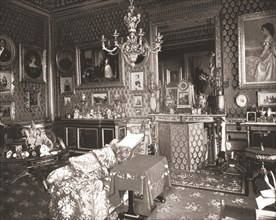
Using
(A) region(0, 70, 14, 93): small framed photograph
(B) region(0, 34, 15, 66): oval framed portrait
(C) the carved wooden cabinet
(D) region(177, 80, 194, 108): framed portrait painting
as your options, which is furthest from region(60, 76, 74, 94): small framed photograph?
(D) region(177, 80, 194, 108): framed portrait painting

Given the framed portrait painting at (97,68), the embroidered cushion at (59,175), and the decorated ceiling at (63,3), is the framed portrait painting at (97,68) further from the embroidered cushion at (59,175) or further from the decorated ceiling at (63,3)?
the embroidered cushion at (59,175)

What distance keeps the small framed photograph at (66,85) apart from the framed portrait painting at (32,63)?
696 mm

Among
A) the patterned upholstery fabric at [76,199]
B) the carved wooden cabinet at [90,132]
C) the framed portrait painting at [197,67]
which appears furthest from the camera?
the carved wooden cabinet at [90,132]

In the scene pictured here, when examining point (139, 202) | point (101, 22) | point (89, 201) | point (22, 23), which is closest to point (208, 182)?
point (139, 202)

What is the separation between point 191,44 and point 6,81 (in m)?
6.23

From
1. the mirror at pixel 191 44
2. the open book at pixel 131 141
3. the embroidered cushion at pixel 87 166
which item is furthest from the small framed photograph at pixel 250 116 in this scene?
the embroidered cushion at pixel 87 166

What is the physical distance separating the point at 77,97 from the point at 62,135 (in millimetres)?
1640

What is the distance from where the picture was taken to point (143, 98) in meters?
8.78

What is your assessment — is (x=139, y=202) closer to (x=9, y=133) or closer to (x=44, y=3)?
(x=9, y=133)

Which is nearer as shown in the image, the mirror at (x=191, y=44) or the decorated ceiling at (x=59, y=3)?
the mirror at (x=191, y=44)

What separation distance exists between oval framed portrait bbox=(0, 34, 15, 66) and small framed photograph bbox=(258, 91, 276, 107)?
8018mm

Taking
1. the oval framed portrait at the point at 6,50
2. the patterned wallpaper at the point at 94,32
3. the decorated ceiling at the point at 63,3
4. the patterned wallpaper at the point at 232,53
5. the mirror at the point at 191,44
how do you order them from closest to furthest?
1. the patterned wallpaper at the point at 232,53
2. the patterned wallpaper at the point at 94,32
3. the mirror at the point at 191,44
4. the oval framed portrait at the point at 6,50
5. the decorated ceiling at the point at 63,3

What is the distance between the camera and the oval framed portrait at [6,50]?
860 centimetres

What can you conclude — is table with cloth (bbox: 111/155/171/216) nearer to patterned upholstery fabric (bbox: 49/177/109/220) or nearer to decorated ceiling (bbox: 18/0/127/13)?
patterned upholstery fabric (bbox: 49/177/109/220)
